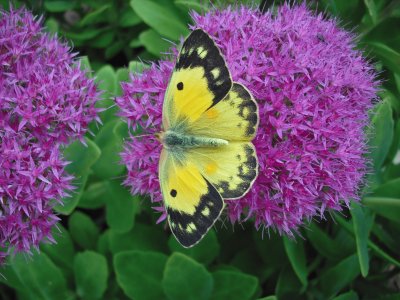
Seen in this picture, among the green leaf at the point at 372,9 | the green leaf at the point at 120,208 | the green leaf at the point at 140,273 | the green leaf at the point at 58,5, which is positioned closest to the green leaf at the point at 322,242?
the green leaf at the point at 140,273

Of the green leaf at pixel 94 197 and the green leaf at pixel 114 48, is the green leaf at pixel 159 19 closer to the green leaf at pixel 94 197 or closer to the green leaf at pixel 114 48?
the green leaf at pixel 114 48

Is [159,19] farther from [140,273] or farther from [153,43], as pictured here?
[140,273]

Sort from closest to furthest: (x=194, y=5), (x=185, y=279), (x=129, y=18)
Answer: (x=185, y=279) → (x=194, y=5) → (x=129, y=18)

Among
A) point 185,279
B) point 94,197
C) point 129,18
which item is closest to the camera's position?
point 185,279

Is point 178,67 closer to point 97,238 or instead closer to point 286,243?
point 286,243

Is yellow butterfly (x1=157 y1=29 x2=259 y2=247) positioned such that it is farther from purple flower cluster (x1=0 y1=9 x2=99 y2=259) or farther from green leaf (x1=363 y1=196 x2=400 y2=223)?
green leaf (x1=363 y1=196 x2=400 y2=223)

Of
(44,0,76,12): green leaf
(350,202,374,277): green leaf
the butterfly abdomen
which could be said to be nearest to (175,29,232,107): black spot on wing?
the butterfly abdomen

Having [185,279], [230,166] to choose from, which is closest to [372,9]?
[230,166]
